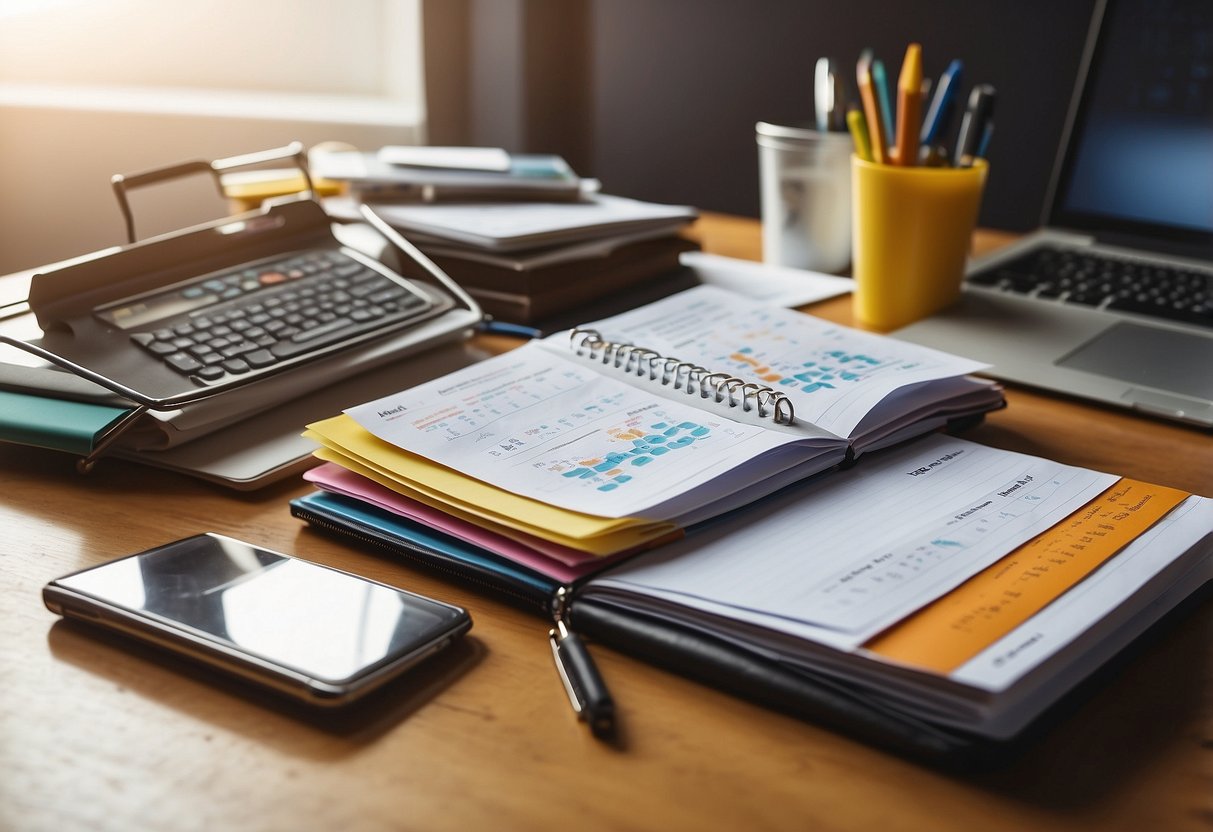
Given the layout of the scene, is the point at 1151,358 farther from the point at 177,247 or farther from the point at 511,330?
the point at 177,247

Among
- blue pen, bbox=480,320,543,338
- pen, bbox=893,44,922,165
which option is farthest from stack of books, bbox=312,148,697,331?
pen, bbox=893,44,922,165

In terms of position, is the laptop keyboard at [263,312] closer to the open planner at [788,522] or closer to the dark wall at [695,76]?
the open planner at [788,522]

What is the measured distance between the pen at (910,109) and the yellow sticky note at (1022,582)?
1.26 feet

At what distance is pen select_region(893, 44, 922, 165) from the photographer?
859mm

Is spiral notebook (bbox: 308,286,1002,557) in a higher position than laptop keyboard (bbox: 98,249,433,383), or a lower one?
lower

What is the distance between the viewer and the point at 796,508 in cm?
57

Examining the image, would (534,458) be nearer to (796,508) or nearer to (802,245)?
(796,508)

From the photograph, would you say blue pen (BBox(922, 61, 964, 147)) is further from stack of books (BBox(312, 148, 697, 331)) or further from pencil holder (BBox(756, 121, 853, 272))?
stack of books (BBox(312, 148, 697, 331))

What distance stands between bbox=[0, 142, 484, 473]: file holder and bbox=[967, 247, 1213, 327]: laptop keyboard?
0.50m

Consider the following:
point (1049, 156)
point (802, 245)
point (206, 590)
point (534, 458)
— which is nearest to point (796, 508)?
point (534, 458)

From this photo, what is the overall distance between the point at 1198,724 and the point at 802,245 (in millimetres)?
711

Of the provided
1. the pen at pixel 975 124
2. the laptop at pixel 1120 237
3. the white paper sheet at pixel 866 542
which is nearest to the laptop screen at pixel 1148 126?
the laptop at pixel 1120 237

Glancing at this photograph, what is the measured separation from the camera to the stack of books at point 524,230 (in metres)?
0.91

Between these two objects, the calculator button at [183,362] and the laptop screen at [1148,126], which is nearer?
the calculator button at [183,362]
